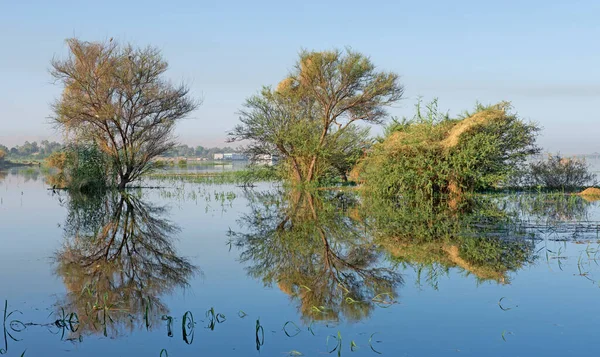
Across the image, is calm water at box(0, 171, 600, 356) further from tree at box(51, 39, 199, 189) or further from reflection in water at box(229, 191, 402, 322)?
tree at box(51, 39, 199, 189)

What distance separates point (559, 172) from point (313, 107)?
40.6 feet

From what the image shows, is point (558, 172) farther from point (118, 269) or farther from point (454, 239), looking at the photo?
point (118, 269)

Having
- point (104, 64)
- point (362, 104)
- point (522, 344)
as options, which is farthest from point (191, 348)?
point (362, 104)

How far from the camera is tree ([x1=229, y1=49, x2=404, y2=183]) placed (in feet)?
102

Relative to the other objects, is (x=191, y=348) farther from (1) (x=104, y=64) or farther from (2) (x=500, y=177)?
(1) (x=104, y=64)

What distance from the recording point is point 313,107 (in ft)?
107

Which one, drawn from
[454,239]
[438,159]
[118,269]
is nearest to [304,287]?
[118,269]

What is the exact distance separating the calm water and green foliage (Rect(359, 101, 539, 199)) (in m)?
6.55

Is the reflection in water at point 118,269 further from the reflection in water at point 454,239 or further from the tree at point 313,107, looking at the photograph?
the tree at point 313,107

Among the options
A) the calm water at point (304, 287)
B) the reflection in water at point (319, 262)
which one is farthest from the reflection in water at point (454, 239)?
the reflection in water at point (319, 262)

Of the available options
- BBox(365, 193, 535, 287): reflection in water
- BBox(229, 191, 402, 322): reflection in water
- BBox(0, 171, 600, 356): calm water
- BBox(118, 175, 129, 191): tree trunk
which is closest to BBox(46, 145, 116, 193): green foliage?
BBox(118, 175, 129, 191): tree trunk

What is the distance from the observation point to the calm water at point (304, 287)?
566 cm

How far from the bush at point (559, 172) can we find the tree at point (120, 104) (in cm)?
1622

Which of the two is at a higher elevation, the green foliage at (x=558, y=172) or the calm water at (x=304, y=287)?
the green foliage at (x=558, y=172)
